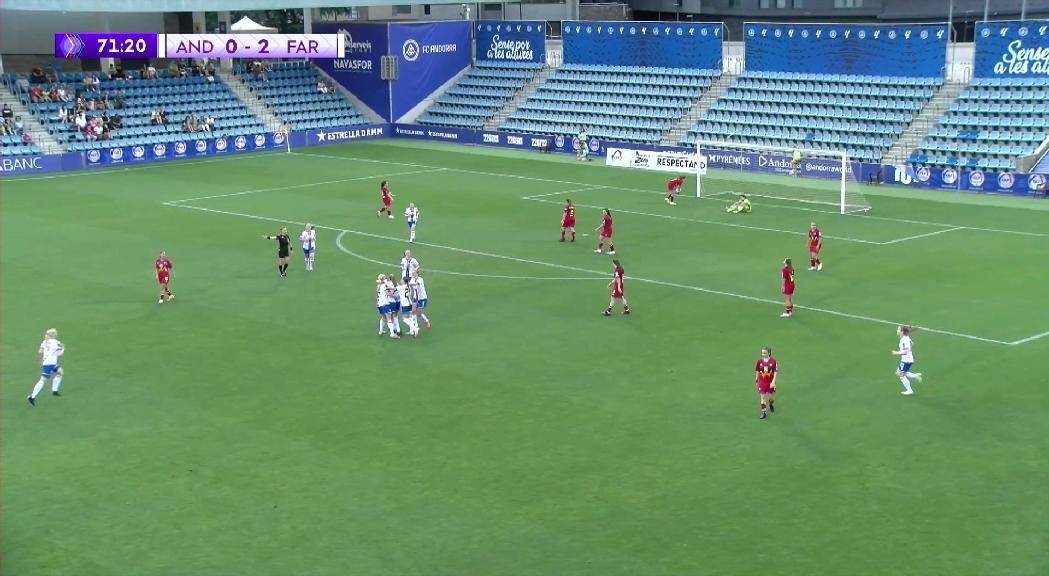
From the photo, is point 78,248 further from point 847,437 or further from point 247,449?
point 847,437

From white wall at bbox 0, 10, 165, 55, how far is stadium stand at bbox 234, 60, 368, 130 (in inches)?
331

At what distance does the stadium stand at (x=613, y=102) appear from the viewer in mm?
70062

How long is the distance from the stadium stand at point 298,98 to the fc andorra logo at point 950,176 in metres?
37.7

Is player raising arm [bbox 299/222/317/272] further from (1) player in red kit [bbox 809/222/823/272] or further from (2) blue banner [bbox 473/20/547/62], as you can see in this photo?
(2) blue banner [bbox 473/20/547/62]

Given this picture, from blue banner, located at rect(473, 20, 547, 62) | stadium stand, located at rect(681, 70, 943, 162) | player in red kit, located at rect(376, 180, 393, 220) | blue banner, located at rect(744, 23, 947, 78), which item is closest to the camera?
player in red kit, located at rect(376, 180, 393, 220)

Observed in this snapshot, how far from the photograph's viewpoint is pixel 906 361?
25906 millimetres

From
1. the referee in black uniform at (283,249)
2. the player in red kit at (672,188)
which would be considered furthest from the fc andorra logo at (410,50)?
the referee in black uniform at (283,249)

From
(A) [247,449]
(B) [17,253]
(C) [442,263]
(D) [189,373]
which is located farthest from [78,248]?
(A) [247,449]

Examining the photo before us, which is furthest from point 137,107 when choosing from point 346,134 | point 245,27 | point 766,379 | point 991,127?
point 766,379

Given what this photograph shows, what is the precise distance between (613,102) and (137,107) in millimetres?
27925

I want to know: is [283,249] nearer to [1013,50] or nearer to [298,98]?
[1013,50]

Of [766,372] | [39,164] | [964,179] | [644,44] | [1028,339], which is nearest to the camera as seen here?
[766,372]

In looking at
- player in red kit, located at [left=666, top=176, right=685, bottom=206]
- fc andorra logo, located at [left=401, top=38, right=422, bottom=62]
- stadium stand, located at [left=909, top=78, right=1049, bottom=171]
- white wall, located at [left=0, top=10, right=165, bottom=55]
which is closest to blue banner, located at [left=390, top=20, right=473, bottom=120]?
fc andorra logo, located at [left=401, top=38, right=422, bottom=62]

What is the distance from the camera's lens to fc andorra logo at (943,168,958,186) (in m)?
54.9
